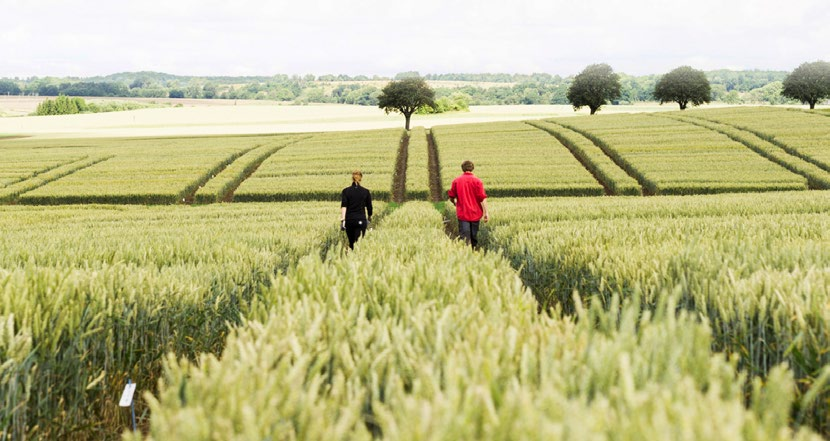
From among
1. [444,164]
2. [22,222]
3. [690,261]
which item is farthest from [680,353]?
[444,164]

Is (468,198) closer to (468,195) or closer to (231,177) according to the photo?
(468,195)

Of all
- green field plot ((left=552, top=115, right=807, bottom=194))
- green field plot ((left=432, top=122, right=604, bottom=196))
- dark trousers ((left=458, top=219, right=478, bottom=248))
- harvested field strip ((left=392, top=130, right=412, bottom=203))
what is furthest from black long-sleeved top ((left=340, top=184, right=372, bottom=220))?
green field plot ((left=552, top=115, right=807, bottom=194))

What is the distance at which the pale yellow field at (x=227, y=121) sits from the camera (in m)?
86.9

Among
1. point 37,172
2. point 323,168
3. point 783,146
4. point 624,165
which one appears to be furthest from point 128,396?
point 783,146

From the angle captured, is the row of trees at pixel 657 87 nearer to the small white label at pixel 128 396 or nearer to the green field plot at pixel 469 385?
the green field plot at pixel 469 385

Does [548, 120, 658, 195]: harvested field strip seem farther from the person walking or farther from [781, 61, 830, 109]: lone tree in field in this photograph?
[781, 61, 830, 109]: lone tree in field

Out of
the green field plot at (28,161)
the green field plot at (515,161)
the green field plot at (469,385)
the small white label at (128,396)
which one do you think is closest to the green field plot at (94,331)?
the small white label at (128,396)

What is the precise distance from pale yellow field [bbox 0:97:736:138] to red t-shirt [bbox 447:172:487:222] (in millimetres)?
73345

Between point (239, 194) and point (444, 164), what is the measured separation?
15174 millimetres

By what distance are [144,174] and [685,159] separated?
3886 centimetres

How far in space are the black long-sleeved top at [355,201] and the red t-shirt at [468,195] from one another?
2.01 metres

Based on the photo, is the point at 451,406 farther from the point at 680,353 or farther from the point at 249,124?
the point at 249,124

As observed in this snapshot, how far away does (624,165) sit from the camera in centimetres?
4338

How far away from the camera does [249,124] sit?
99.6 metres
